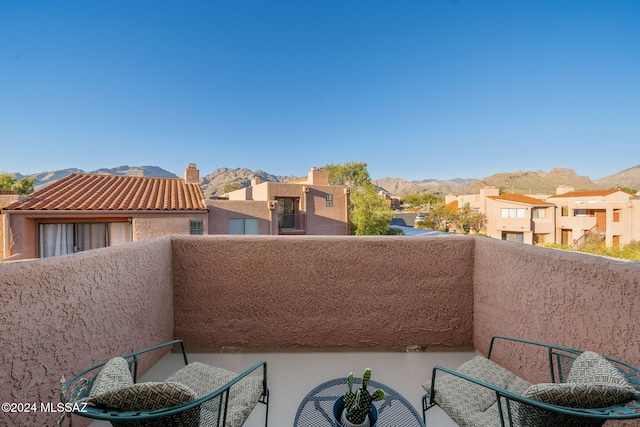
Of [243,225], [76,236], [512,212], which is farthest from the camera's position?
[512,212]

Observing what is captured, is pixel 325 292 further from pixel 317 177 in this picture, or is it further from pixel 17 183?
pixel 17 183

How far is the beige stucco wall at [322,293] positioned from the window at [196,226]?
959cm

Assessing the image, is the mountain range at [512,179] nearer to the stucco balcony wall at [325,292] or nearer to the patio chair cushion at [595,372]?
the stucco balcony wall at [325,292]

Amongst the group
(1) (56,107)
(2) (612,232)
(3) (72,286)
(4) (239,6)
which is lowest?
(2) (612,232)

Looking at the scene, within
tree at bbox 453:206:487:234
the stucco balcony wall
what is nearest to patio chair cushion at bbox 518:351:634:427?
the stucco balcony wall

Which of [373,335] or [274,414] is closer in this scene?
[274,414]

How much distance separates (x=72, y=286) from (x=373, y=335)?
286 cm

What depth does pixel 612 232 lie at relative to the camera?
23.4 meters

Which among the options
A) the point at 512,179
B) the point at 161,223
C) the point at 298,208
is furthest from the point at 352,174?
the point at 512,179

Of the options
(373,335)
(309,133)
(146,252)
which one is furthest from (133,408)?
(309,133)

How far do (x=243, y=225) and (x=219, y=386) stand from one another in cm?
1379

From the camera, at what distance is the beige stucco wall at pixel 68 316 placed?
152cm

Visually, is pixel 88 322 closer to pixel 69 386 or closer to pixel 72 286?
pixel 72 286

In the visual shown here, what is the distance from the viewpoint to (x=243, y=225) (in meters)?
15.1
